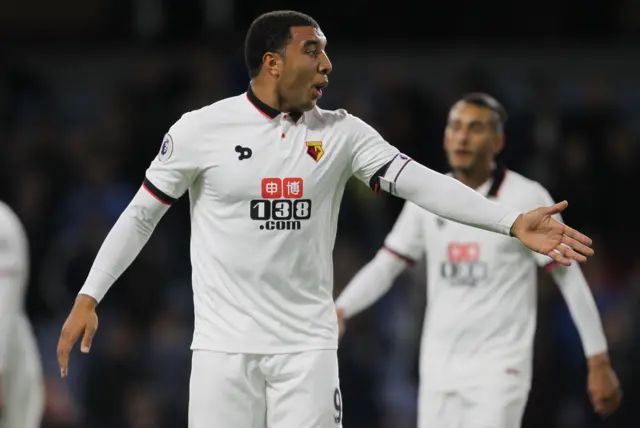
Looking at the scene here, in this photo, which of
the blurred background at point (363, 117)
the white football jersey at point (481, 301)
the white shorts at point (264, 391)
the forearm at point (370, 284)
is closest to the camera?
the white shorts at point (264, 391)

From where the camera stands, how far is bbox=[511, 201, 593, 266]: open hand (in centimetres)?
505

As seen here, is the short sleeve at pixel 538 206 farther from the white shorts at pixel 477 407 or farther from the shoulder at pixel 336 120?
the shoulder at pixel 336 120

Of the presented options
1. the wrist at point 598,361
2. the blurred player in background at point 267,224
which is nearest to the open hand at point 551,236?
the blurred player in background at point 267,224

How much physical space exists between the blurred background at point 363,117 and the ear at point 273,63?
4.49 meters

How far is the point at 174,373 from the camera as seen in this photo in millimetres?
10523

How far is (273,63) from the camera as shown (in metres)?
5.50

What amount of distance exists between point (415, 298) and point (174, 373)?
193 centimetres

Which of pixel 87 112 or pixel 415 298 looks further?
pixel 87 112

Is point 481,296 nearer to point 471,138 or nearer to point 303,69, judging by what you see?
point 471,138

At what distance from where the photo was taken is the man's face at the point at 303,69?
5.46 m

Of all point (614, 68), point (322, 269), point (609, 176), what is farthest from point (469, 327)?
point (614, 68)

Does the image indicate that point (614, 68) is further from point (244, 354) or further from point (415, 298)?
point (244, 354)

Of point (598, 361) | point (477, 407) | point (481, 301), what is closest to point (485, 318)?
point (481, 301)

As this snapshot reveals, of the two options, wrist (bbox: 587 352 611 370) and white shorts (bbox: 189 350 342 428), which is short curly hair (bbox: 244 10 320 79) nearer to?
white shorts (bbox: 189 350 342 428)
